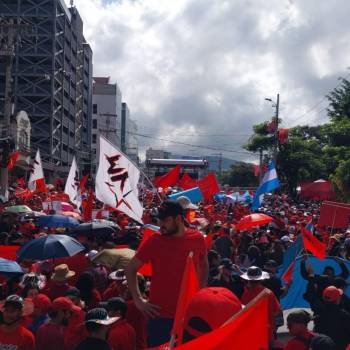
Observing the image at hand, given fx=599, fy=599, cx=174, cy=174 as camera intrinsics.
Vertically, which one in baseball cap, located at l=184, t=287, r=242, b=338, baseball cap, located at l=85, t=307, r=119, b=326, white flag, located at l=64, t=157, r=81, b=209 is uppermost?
white flag, located at l=64, t=157, r=81, b=209

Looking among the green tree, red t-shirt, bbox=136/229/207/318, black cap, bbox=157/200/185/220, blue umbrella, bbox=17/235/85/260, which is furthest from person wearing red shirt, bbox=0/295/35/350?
the green tree

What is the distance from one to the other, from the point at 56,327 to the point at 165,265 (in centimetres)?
133

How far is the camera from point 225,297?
121 inches

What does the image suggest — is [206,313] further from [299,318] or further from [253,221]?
[253,221]

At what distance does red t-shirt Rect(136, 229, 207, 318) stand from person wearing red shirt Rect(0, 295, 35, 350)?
3.59 ft

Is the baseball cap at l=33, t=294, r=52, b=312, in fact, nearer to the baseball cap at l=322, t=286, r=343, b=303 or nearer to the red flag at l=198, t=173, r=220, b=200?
the baseball cap at l=322, t=286, r=343, b=303

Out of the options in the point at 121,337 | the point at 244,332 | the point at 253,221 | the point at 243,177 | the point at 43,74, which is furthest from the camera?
the point at 243,177

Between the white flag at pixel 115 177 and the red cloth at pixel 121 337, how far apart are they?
477 centimetres

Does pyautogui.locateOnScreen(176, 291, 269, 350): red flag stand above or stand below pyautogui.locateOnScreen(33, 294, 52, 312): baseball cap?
above

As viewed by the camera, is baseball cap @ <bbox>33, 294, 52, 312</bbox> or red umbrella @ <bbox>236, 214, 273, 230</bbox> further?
red umbrella @ <bbox>236, 214, 273, 230</bbox>

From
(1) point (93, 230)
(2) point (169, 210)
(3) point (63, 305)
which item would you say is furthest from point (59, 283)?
(1) point (93, 230)

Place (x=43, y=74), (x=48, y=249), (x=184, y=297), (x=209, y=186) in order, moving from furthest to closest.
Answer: (x=43, y=74) < (x=209, y=186) < (x=48, y=249) < (x=184, y=297)

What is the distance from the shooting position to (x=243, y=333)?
2449mm

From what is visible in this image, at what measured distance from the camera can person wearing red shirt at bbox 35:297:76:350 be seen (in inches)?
182
